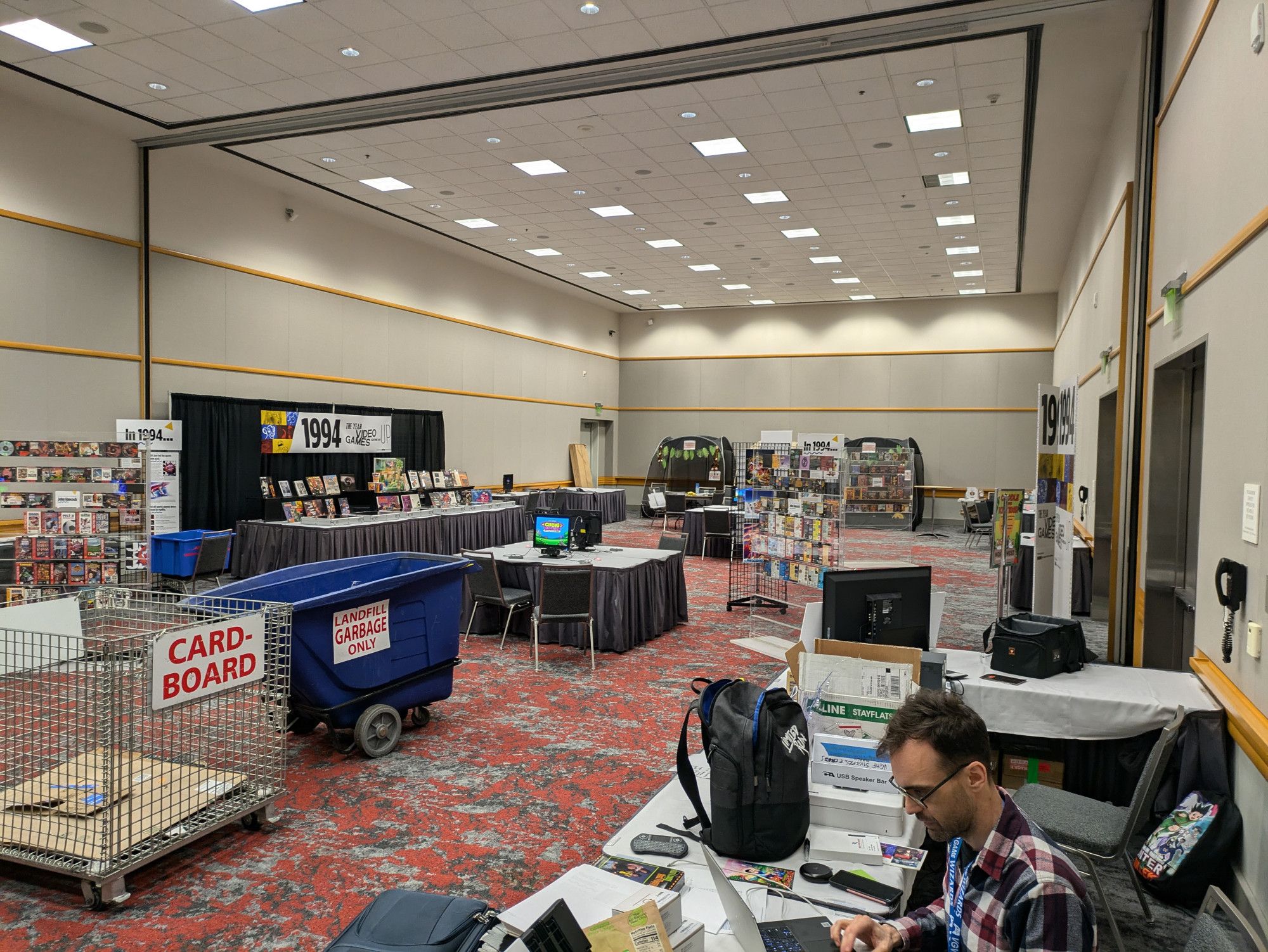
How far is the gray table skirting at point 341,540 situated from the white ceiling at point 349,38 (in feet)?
15.0

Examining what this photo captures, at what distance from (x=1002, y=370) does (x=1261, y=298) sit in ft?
54.8

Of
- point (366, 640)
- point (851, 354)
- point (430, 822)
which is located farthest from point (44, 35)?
point (851, 354)

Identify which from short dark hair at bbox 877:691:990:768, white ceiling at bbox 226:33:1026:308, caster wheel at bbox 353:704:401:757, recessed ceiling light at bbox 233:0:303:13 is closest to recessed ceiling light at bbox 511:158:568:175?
white ceiling at bbox 226:33:1026:308

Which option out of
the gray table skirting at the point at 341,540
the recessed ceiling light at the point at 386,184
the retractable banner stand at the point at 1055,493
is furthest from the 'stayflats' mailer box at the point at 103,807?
the recessed ceiling light at the point at 386,184

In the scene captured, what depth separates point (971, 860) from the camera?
65.1 inches

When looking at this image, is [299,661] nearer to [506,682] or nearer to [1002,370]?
[506,682]

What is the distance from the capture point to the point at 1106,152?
325 inches

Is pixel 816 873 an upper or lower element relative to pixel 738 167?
lower

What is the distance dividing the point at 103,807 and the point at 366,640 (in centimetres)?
145

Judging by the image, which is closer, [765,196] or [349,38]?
[349,38]

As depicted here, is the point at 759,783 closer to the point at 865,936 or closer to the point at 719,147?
the point at 865,936

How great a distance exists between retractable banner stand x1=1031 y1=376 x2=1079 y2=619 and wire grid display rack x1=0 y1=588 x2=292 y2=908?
5276mm

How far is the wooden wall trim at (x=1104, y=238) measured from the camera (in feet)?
19.4

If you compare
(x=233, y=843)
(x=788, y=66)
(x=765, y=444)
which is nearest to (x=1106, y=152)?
(x=788, y=66)
